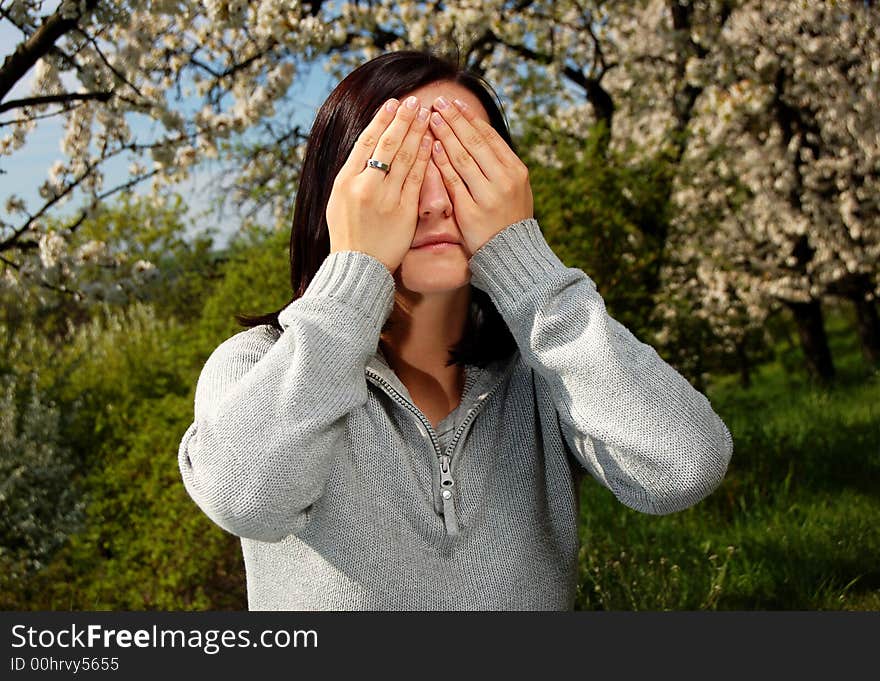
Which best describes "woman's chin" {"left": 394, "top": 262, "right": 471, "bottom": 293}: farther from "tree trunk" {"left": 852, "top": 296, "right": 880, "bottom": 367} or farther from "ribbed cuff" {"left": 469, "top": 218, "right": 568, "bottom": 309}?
"tree trunk" {"left": 852, "top": 296, "right": 880, "bottom": 367}

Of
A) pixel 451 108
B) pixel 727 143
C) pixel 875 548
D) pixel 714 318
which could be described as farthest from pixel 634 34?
pixel 451 108

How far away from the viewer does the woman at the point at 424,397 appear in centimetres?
132

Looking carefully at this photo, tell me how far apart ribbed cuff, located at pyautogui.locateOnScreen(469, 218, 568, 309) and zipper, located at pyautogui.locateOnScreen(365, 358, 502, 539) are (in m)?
0.24

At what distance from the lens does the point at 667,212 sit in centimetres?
549

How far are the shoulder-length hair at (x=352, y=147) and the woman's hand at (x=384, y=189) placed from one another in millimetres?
94

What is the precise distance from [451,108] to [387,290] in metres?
0.33

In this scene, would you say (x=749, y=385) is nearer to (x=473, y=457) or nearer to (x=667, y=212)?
(x=667, y=212)

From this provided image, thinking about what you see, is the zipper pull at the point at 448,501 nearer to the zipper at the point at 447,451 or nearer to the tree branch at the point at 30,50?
the zipper at the point at 447,451

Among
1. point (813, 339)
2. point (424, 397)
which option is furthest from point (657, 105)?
point (424, 397)

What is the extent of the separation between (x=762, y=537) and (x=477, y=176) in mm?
2574

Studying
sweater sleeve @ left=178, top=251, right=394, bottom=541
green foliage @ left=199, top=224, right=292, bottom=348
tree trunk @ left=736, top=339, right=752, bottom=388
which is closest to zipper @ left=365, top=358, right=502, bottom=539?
sweater sleeve @ left=178, top=251, right=394, bottom=541

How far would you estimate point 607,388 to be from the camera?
133 centimetres

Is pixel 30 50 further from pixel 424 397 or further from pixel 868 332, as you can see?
pixel 868 332

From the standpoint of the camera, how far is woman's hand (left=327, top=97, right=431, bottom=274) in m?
1.42
